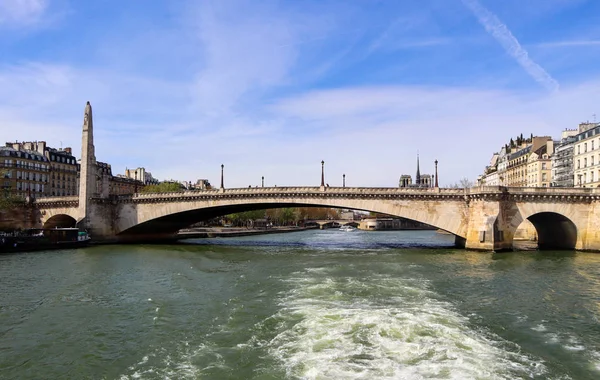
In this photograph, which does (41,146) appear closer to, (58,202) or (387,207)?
(58,202)

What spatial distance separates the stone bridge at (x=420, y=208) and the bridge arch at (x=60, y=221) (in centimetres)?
53

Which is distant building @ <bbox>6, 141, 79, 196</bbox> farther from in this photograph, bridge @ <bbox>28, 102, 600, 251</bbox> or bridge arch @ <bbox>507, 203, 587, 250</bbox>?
bridge arch @ <bbox>507, 203, 587, 250</bbox>

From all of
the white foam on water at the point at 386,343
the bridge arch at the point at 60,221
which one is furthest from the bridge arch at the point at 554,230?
the bridge arch at the point at 60,221

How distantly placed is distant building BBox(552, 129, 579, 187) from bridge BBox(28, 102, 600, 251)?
22.0m

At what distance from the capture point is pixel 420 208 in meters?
46.9

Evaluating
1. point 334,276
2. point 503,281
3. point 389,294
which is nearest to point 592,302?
point 503,281

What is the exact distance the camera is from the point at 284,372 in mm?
11180

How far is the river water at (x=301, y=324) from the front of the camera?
38.0 feet

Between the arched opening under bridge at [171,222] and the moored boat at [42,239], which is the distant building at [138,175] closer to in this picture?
the arched opening under bridge at [171,222]

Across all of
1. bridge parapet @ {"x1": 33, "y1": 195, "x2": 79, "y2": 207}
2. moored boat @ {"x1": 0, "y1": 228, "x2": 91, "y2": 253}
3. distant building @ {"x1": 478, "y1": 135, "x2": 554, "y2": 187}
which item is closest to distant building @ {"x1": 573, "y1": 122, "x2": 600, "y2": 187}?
distant building @ {"x1": 478, "y1": 135, "x2": 554, "y2": 187}

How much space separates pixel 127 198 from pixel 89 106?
1234cm

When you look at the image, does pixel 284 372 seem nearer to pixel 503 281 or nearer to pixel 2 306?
pixel 2 306

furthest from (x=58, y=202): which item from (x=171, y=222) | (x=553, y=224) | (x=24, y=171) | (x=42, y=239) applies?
(x=553, y=224)

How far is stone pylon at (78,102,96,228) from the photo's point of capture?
5662 centimetres
